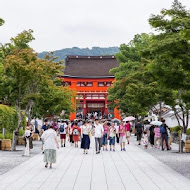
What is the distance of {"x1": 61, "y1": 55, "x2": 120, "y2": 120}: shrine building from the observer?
79.7 metres

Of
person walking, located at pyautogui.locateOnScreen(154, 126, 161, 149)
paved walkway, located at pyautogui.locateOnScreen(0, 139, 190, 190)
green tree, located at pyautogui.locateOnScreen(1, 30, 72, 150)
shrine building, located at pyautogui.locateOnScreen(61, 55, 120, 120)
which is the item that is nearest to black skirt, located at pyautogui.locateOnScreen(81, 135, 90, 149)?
green tree, located at pyautogui.locateOnScreen(1, 30, 72, 150)

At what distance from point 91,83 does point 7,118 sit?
5594cm

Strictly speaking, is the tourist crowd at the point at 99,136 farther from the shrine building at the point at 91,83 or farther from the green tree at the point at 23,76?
the shrine building at the point at 91,83

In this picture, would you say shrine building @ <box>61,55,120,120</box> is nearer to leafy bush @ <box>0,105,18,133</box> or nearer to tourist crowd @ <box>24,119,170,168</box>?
leafy bush @ <box>0,105,18,133</box>

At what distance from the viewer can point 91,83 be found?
82.0 meters

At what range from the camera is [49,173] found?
13.3 meters

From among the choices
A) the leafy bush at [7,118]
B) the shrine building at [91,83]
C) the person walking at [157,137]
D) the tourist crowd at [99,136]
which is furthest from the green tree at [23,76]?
the shrine building at [91,83]

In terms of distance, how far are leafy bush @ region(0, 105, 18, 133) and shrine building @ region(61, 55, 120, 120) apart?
48848mm

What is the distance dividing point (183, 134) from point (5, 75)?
10437 mm

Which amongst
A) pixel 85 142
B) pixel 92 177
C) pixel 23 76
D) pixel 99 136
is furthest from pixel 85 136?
pixel 92 177

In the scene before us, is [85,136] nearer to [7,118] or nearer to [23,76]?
[23,76]

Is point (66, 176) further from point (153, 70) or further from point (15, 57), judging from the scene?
point (15, 57)

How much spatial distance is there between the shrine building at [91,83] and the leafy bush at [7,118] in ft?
160

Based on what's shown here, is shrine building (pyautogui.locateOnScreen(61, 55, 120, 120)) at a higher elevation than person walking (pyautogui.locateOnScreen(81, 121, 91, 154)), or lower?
higher
